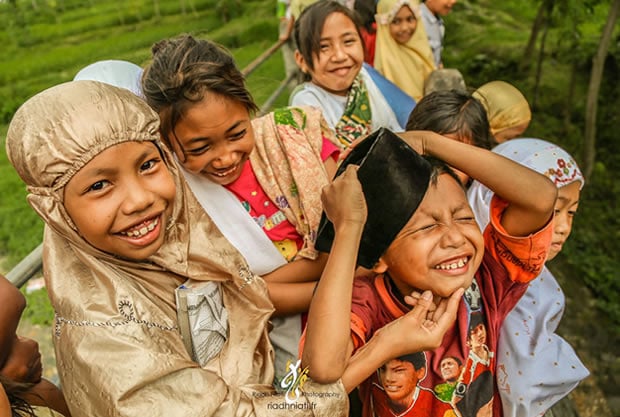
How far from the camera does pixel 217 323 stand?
144 centimetres

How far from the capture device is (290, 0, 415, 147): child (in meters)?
2.48

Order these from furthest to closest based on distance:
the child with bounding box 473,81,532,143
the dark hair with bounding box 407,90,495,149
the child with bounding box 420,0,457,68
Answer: the child with bounding box 420,0,457,68 < the child with bounding box 473,81,532,143 < the dark hair with bounding box 407,90,495,149

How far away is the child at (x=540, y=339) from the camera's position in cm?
164

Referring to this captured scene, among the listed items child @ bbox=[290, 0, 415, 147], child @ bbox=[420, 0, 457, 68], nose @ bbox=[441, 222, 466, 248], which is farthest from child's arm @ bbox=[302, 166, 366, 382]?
child @ bbox=[420, 0, 457, 68]

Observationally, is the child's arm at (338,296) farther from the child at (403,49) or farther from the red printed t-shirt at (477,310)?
the child at (403,49)

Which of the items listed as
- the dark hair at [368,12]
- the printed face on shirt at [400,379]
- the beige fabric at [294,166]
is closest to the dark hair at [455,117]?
the beige fabric at [294,166]

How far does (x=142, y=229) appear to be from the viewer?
4.14 ft

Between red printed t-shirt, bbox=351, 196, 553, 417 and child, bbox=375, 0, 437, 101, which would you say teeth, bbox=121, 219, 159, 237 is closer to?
red printed t-shirt, bbox=351, 196, 553, 417

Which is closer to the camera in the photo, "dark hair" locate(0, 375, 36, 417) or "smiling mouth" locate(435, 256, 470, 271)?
"dark hair" locate(0, 375, 36, 417)

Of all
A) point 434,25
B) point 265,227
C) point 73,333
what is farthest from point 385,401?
point 434,25

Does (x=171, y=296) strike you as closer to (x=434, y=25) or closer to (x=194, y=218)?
(x=194, y=218)

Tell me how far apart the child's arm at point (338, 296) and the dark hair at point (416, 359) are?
217 mm

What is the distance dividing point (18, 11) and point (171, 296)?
9787 mm

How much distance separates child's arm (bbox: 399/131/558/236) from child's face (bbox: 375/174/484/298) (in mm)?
100
